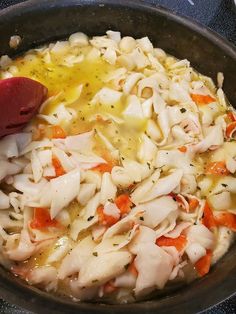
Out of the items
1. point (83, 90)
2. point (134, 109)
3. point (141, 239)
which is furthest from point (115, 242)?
point (83, 90)

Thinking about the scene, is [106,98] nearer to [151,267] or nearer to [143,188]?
[143,188]

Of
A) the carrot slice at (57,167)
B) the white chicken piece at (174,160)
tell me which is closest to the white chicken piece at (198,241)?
the white chicken piece at (174,160)

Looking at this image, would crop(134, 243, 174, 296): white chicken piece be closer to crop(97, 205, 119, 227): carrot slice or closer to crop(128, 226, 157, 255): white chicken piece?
crop(128, 226, 157, 255): white chicken piece

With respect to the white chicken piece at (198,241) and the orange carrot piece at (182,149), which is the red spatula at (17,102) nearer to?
the orange carrot piece at (182,149)

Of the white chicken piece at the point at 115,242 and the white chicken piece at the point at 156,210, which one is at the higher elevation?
the white chicken piece at the point at 156,210

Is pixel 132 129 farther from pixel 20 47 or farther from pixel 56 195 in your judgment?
pixel 20 47

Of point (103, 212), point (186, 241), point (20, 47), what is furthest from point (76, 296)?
point (20, 47)
